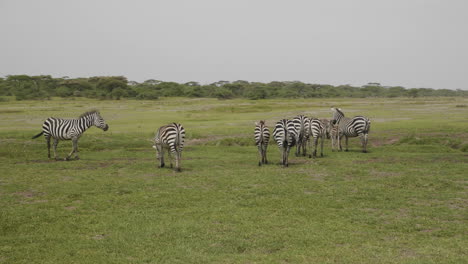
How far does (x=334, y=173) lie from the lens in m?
15.8

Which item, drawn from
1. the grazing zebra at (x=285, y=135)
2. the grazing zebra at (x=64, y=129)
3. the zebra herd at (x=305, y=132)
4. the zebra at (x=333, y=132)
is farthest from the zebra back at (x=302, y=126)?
the grazing zebra at (x=64, y=129)

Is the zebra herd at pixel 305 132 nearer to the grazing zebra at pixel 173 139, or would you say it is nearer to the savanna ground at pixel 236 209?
the savanna ground at pixel 236 209

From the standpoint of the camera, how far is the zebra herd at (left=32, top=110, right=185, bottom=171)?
1664 cm

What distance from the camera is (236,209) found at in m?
11.0

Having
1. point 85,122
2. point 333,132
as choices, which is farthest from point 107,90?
point 333,132

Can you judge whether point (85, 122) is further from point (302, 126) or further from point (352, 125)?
point (352, 125)

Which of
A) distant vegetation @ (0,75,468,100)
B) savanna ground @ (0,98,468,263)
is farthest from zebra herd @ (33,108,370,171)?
distant vegetation @ (0,75,468,100)

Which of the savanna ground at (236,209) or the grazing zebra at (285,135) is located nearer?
the savanna ground at (236,209)

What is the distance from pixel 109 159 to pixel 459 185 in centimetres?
1615

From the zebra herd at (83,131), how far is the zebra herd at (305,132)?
12.9 ft

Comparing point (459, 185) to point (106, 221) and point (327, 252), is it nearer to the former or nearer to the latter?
point (327, 252)

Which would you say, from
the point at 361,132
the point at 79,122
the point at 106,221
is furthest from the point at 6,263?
the point at 361,132

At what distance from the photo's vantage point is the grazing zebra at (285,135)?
687 inches

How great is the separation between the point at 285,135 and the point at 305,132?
10.4 ft
